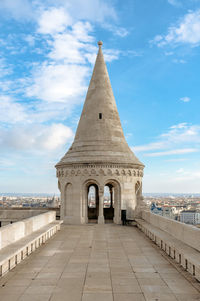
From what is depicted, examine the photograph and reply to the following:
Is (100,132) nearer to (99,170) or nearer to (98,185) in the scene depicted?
(99,170)

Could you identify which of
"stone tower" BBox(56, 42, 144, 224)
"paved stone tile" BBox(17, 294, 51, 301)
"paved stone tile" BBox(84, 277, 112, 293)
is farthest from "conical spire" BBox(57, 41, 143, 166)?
"paved stone tile" BBox(17, 294, 51, 301)

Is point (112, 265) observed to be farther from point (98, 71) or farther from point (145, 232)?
point (98, 71)

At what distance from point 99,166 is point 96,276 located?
38.1ft

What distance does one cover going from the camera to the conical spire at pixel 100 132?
19.6m

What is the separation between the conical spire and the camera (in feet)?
64.3

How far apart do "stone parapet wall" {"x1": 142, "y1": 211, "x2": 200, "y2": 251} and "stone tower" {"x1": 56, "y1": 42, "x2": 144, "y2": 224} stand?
16.8 feet

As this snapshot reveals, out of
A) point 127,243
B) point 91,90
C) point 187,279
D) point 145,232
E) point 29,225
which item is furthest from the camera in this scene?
point 91,90

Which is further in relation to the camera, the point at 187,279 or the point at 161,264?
the point at 161,264

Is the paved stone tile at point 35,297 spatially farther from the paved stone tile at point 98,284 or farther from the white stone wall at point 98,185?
the white stone wall at point 98,185

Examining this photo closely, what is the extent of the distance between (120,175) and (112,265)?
10.7 metres

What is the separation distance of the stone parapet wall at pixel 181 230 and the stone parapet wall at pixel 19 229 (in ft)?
16.7

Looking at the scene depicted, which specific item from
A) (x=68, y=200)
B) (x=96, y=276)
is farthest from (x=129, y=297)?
(x=68, y=200)

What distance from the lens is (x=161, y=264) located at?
29.2ft

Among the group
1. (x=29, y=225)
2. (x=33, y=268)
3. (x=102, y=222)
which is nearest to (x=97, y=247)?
(x=29, y=225)
